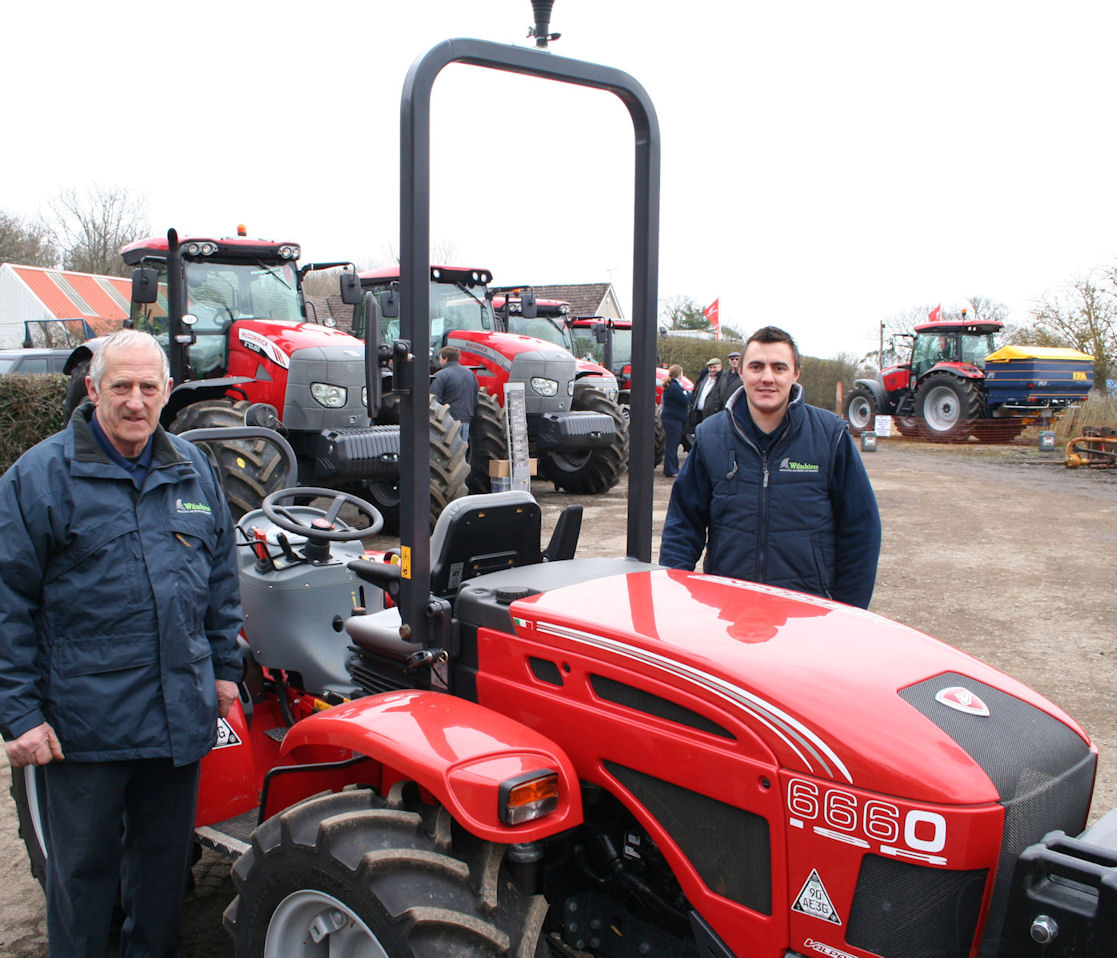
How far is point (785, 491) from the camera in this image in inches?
115

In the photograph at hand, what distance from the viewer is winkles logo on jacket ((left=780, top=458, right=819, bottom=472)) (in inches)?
115

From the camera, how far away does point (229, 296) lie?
27.0ft

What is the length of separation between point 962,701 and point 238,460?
5683 mm

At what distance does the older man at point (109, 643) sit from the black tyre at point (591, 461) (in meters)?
9.66

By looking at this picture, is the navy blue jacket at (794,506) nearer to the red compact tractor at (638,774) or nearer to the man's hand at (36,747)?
the red compact tractor at (638,774)

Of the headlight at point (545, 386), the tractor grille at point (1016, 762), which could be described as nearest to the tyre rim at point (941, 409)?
the headlight at point (545, 386)

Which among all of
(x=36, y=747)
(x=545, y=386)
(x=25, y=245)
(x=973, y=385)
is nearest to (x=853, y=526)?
(x=36, y=747)

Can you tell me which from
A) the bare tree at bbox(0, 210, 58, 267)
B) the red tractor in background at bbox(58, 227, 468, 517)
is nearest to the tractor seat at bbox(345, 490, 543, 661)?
the red tractor in background at bbox(58, 227, 468, 517)

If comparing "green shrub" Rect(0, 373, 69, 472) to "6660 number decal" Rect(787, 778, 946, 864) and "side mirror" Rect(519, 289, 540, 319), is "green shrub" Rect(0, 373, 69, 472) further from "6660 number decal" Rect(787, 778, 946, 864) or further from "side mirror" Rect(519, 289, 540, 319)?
"6660 number decal" Rect(787, 778, 946, 864)

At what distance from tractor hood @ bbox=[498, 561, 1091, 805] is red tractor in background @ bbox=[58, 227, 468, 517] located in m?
5.82

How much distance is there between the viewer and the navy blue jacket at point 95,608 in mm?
2209

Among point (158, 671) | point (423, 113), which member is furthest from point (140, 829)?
point (423, 113)

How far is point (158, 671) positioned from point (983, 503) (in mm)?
11984

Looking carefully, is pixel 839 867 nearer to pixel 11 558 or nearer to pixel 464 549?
pixel 464 549
